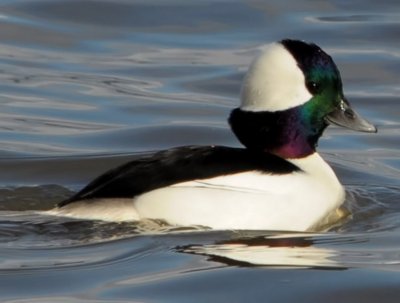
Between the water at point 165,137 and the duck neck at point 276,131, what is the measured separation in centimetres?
59

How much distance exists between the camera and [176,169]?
9.88 metres

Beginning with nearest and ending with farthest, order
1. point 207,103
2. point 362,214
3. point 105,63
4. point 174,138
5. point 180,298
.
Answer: point 180,298 < point 362,214 < point 174,138 < point 207,103 < point 105,63

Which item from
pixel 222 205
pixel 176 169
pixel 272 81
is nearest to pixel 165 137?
pixel 272 81

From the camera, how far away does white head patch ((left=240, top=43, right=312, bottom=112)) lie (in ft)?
32.9

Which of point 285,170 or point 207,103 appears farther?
point 207,103

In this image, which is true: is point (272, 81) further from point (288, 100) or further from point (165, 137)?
point (165, 137)

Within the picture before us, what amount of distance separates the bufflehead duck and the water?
4.7 inches

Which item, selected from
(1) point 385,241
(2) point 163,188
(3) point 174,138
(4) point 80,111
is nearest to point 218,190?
(2) point 163,188

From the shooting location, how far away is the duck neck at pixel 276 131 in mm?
10148

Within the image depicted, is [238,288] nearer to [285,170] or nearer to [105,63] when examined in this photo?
[285,170]

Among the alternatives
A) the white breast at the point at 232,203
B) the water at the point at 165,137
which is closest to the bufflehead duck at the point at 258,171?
the white breast at the point at 232,203

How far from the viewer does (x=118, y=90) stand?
14.7m

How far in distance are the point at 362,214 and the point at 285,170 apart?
3.04 feet

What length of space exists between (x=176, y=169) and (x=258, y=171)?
0.51 m
